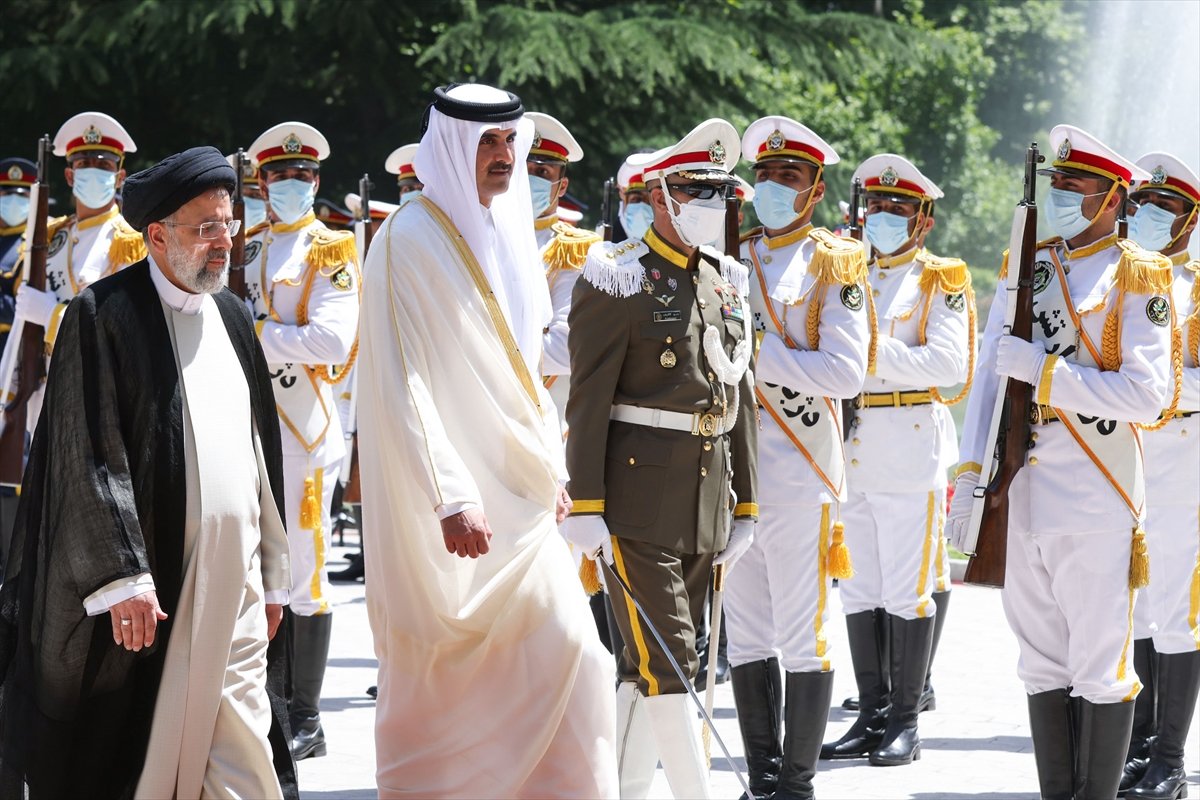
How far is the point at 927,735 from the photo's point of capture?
873 cm

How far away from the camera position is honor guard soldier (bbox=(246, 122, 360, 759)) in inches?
322

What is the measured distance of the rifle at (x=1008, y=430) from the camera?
6.44 meters

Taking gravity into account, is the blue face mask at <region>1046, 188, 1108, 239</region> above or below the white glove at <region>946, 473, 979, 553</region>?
above

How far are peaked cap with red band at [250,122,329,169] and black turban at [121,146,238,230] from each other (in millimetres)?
3584

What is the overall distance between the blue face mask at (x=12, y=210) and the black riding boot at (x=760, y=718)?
23.4 ft

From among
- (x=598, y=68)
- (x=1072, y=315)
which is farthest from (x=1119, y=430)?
(x=598, y=68)

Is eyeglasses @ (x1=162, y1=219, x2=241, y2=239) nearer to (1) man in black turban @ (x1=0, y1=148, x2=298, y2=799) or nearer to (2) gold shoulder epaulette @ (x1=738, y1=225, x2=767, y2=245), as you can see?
(1) man in black turban @ (x1=0, y1=148, x2=298, y2=799)

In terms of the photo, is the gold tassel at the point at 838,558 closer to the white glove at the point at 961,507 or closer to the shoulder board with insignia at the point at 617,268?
the white glove at the point at 961,507

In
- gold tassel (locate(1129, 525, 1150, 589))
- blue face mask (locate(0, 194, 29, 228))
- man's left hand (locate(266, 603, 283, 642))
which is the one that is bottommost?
gold tassel (locate(1129, 525, 1150, 589))

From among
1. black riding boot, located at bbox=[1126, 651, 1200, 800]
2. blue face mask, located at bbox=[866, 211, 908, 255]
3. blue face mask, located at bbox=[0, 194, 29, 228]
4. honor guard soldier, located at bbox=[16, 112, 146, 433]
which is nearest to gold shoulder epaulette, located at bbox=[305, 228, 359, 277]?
honor guard soldier, located at bbox=[16, 112, 146, 433]

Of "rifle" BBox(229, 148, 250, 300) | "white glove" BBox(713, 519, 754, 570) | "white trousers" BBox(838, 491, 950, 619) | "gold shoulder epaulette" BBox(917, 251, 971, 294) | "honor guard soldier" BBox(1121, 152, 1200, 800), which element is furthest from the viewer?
"gold shoulder epaulette" BBox(917, 251, 971, 294)

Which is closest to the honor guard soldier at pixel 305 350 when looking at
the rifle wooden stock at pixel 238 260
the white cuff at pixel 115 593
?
the rifle wooden stock at pixel 238 260

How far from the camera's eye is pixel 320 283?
8.36m

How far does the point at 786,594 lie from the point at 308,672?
7.47ft
